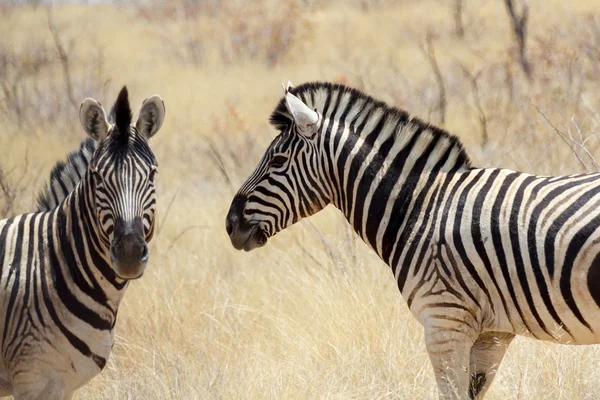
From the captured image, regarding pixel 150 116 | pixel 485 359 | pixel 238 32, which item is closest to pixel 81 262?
pixel 150 116

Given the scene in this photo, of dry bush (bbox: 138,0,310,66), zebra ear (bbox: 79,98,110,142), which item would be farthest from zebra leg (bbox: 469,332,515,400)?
dry bush (bbox: 138,0,310,66)

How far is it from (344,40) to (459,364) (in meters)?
17.8

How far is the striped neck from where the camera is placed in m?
4.25

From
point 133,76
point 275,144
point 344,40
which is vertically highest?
point 344,40

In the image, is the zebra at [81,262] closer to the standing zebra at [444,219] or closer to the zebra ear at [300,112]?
the zebra ear at [300,112]

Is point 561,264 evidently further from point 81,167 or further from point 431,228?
point 81,167

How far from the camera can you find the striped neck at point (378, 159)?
4246mm

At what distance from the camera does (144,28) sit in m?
26.6

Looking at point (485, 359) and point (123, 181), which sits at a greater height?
point (123, 181)

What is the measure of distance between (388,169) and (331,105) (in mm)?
507

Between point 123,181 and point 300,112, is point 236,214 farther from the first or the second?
point 123,181

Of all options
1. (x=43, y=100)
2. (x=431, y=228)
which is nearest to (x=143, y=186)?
(x=431, y=228)

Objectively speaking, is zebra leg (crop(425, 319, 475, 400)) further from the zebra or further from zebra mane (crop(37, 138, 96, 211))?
zebra mane (crop(37, 138, 96, 211))

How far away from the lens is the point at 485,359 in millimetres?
4352
